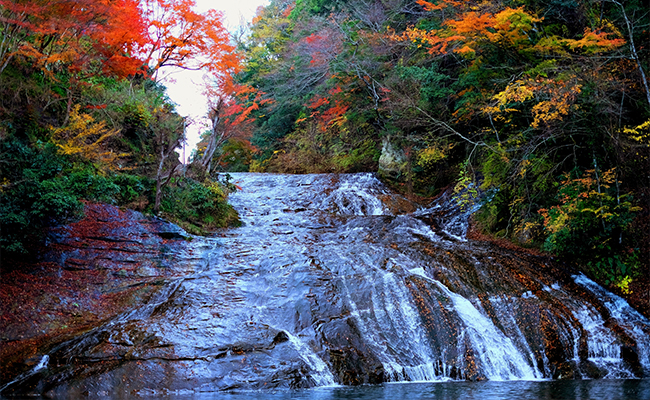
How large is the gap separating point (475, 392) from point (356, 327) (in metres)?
2.30

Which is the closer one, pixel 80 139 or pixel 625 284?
pixel 625 284

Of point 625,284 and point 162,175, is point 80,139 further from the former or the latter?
point 625,284

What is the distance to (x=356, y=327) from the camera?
23.7ft

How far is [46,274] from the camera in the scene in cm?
820

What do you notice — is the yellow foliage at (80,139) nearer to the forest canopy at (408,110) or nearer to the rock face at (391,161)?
the forest canopy at (408,110)

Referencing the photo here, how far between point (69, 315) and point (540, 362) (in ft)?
26.3

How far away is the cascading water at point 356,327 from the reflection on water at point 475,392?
1.16 feet

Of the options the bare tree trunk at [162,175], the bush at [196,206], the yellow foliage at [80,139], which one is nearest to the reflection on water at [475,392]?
the bare tree trunk at [162,175]

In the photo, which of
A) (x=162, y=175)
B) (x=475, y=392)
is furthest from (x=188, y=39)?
(x=475, y=392)

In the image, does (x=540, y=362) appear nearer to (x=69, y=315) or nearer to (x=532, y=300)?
(x=532, y=300)

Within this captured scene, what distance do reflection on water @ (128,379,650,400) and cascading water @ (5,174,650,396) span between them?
1.16 ft

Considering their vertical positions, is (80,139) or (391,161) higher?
(391,161)

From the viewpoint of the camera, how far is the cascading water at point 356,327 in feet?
19.7

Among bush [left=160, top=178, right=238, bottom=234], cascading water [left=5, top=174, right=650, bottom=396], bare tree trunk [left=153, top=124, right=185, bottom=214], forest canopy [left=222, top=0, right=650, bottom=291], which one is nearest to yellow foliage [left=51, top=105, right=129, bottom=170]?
bare tree trunk [left=153, top=124, right=185, bottom=214]
